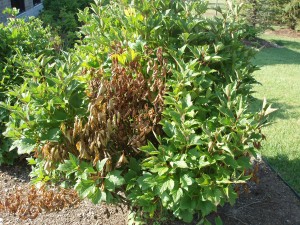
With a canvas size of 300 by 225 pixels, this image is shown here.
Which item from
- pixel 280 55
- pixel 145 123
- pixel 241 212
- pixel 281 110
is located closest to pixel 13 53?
pixel 145 123

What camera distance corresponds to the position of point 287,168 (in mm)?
4750

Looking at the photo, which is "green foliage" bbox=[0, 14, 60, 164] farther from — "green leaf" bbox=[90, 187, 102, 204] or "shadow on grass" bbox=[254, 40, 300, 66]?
"shadow on grass" bbox=[254, 40, 300, 66]

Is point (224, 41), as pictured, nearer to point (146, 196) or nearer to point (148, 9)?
point (148, 9)

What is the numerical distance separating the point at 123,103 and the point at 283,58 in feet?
42.0

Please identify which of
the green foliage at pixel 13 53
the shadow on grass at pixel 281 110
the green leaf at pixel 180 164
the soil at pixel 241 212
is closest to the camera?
the green leaf at pixel 180 164

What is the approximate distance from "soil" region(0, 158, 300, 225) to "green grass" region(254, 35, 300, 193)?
1.51ft

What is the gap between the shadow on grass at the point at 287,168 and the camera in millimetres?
4361

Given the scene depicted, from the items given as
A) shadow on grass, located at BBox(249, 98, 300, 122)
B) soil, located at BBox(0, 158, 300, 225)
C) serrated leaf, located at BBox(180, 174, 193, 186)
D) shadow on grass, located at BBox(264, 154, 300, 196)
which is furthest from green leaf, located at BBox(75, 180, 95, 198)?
shadow on grass, located at BBox(249, 98, 300, 122)

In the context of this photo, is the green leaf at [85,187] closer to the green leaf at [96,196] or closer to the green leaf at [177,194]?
the green leaf at [96,196]

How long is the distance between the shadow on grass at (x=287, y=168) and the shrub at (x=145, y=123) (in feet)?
6.39

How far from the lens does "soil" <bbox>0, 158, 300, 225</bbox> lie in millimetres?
3391

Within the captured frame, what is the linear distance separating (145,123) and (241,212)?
1692 mm

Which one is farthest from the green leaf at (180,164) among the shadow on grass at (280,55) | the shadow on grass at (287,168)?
the shadow on grass at (280,55)

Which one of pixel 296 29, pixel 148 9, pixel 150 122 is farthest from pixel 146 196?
pixel 296 29
